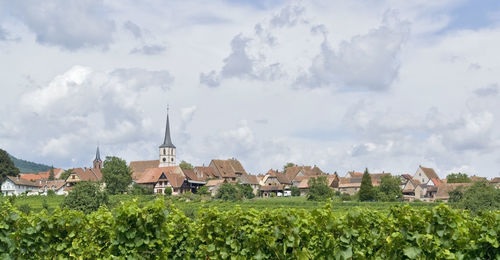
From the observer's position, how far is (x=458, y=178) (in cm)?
13362

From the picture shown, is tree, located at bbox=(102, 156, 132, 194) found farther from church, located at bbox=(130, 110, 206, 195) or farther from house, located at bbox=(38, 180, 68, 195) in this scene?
house, located at bbox=(38, 180, 68, 195)

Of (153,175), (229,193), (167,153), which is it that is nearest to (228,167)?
(167,153)

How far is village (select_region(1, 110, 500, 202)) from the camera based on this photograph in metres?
127

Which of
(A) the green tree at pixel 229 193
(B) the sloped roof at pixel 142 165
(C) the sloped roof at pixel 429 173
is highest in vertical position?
(B) the sloped roof at pixel 142 165

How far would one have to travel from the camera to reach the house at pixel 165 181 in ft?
412

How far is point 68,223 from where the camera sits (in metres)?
16.0

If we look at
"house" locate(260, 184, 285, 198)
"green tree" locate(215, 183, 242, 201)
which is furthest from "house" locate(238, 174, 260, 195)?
"green tree" locate(215, 183, 242, 201)

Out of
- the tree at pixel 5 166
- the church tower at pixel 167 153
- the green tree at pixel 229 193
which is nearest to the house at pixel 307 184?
the green tree at pixel 229 193

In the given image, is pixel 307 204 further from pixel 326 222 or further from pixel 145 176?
pixel 326 222

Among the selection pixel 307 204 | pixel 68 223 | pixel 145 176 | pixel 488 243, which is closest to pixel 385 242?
pixel 488 243

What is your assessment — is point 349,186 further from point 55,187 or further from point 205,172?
point 55,187

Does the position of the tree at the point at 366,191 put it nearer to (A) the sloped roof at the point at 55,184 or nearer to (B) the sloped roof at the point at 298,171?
(B) the sloped roof at the point at 298,171

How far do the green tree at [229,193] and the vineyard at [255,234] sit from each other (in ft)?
274

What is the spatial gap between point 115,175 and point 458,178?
71.4 meters
